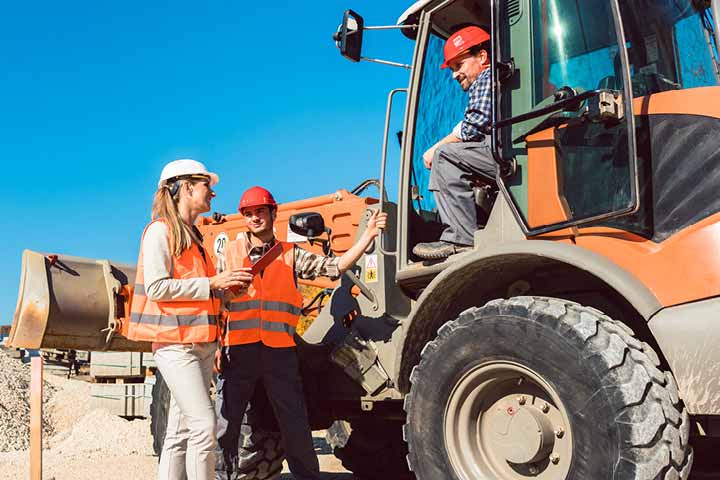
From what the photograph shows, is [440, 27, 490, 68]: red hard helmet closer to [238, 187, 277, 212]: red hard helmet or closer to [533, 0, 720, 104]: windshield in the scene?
[533, 0, 720, 104]: windshield

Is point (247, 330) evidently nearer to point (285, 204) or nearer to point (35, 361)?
point (35, 361)

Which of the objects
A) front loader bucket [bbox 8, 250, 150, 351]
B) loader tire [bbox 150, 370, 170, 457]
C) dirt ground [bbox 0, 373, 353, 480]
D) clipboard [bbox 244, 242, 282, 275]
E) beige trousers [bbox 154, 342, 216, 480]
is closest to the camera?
beige trousers [bbox 154, 342, 216, 480]

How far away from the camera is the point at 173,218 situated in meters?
3.85

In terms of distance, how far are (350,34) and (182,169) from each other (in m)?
1.23

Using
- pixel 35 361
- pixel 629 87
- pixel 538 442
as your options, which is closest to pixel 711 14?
pixel 629 87

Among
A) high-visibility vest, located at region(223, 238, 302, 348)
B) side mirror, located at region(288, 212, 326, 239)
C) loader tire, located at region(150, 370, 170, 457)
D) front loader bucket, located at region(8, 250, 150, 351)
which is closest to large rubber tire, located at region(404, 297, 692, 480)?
high-visibility vest, located at region(223, 238, 302, 348)

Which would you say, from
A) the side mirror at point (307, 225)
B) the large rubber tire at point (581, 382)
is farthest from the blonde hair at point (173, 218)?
the large rubber tire at point (581, 382)

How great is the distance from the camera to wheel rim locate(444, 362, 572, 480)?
3176 mm

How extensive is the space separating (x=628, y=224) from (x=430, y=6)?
1.90 meters

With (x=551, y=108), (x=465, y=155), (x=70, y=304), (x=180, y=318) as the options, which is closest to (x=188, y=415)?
(x=180, y=318)

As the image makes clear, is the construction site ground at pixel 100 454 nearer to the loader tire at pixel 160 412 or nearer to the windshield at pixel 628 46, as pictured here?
the loader tire at pixel 160 412

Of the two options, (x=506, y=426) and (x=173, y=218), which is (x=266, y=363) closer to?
(x=173, y=218)

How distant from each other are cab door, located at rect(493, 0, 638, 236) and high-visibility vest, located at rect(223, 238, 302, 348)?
1696mm

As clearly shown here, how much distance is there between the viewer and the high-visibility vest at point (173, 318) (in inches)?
144
